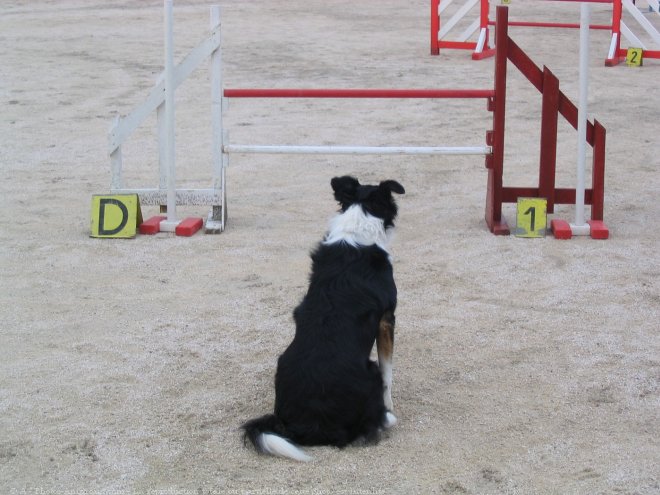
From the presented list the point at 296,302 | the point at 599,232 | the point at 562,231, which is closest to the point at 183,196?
the point at 296,302

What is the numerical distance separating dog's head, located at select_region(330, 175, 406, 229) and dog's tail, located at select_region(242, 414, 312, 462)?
38.1 inches

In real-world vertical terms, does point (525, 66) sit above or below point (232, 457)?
above

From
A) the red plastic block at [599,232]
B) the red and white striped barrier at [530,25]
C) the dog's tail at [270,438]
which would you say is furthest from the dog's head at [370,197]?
the red and white striped barrier at [530,25]

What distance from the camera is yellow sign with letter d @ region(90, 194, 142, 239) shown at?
22.6 feet

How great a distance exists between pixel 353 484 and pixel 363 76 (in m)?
9.13

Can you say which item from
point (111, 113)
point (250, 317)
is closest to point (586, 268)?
point (250, 317)

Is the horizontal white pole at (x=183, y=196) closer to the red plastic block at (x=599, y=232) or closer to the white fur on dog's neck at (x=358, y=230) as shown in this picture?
the red plastic block at (x=599, y=232)

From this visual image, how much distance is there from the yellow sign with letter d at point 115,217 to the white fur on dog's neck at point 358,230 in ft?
9.57

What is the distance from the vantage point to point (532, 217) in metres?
6.82

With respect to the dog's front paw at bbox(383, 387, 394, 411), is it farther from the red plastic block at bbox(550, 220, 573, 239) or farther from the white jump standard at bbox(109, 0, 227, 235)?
the white jump standard at bbox(109, 0, 227, 235)

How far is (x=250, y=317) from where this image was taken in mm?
5461

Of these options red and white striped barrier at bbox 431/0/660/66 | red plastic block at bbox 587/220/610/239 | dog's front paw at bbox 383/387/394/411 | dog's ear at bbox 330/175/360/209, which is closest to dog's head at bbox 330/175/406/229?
dog's ear at bbox 330/175/360/209

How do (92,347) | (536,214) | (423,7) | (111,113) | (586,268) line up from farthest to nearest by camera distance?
(423,7) < (111,113) < (536,214) < (586,268) < (92,347)

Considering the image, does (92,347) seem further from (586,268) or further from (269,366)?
(586,268)
